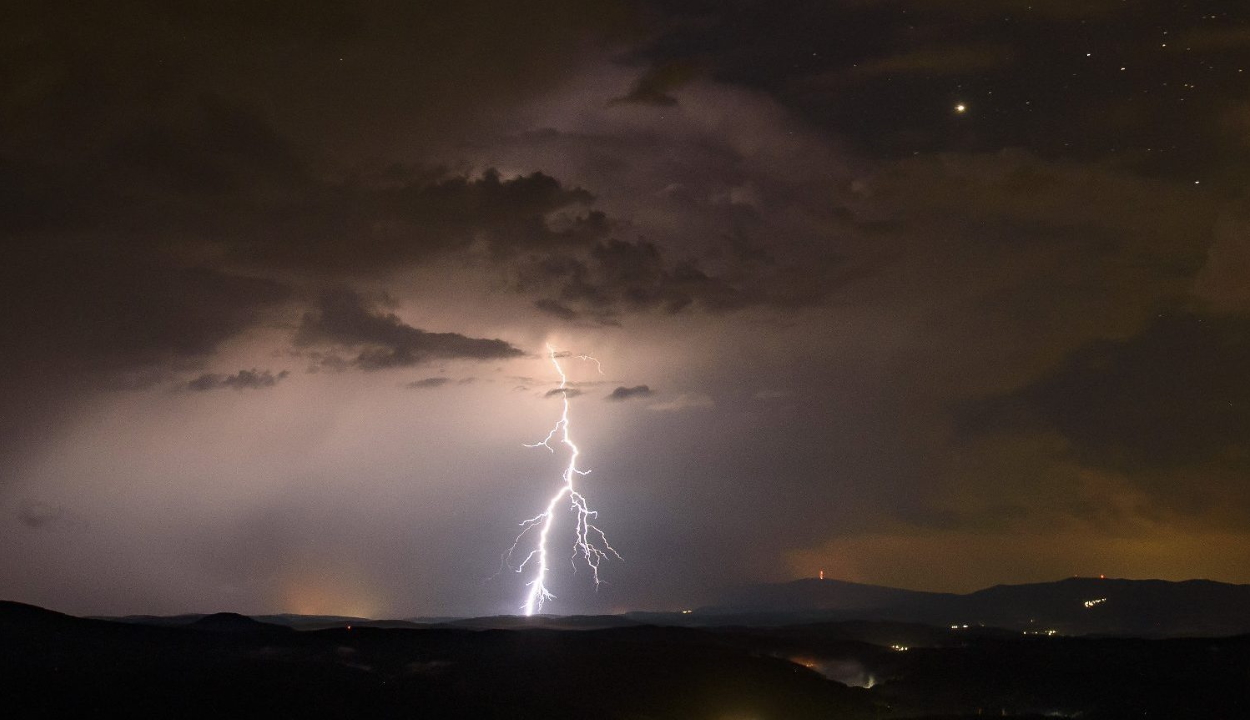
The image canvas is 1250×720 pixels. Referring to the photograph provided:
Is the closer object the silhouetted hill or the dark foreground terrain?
the dark foreground terrain

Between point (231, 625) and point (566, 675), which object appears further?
point (231, 625)

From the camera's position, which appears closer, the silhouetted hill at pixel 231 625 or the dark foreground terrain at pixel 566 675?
the dark foreground terrain at pixel 566 675

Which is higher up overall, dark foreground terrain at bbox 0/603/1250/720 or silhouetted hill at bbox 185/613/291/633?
silhouetted hill at bbox 185/613/291/633

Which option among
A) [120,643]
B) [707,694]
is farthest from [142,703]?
[707,694]

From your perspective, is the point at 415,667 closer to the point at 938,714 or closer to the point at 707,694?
the point at 707,694

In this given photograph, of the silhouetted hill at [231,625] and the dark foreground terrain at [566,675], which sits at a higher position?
the silhouetted hill at [231,625]

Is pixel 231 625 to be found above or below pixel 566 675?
above

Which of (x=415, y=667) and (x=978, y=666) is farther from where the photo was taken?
(x=978, y=666)

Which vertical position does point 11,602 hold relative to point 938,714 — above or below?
above
